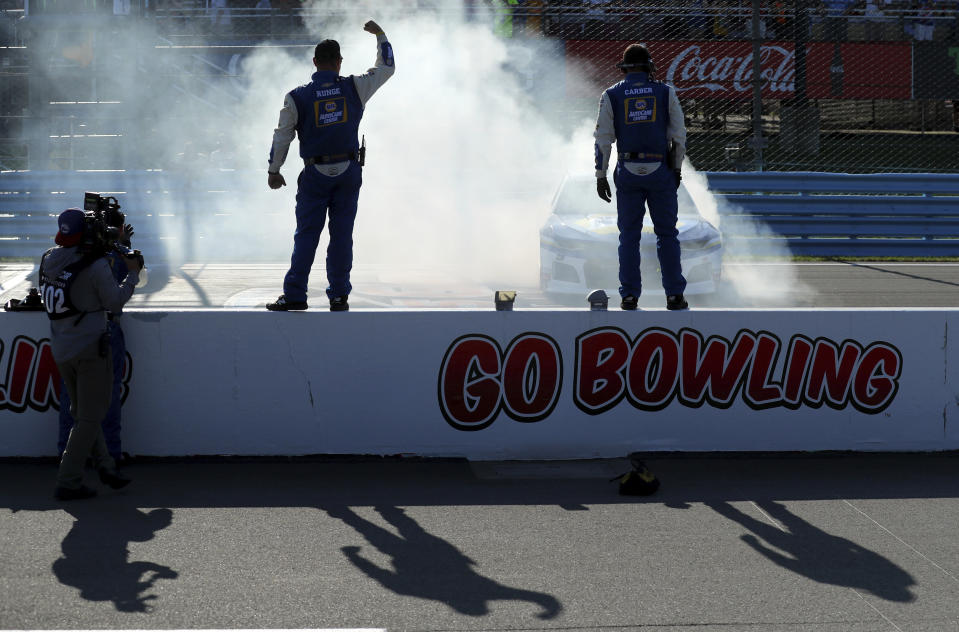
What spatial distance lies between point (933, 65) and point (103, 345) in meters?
19.6

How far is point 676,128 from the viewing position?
7.52m

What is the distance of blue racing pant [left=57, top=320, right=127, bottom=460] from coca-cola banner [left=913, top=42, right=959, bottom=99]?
61.2 feet

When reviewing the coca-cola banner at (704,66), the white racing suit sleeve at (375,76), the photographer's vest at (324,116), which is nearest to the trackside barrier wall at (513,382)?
the photographer's vest at (324,116)

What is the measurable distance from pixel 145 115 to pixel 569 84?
21.8 ft

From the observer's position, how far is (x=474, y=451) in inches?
270

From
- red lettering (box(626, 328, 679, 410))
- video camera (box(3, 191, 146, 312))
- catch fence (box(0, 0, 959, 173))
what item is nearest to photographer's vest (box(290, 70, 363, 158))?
video camera (box(3, 191, 146, 312))

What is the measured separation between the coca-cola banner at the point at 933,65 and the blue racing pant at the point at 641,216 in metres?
15.8

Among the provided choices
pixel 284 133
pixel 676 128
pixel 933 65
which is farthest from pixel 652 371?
pixel 933 65

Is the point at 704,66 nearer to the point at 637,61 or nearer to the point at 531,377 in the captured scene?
the point at 637,61

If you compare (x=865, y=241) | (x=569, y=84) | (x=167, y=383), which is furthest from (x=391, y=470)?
(x=569, y=84)

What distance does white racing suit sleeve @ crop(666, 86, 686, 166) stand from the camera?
7.53 m

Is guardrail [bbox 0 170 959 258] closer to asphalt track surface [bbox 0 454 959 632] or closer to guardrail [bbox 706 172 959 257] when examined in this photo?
guardrail [bbox 706 172 959 257]

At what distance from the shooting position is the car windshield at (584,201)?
11633 mm

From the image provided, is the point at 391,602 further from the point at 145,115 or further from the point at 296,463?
the point at 145,115
